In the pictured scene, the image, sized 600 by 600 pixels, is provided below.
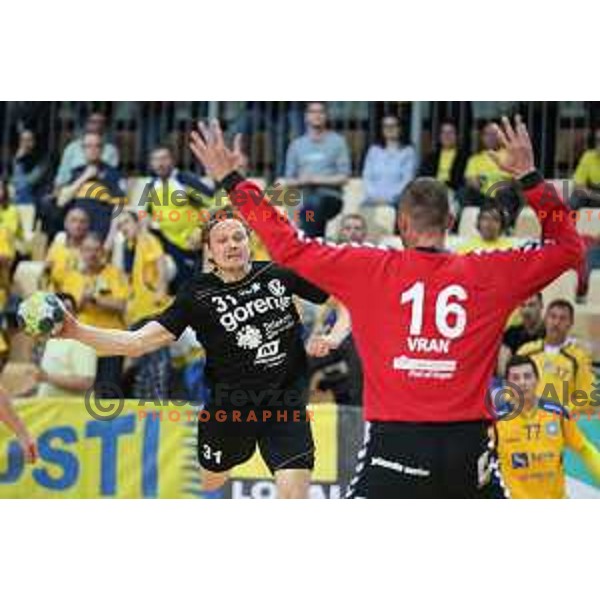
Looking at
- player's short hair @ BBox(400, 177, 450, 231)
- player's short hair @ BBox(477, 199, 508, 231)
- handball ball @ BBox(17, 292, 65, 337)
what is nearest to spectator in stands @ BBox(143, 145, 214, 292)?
player's short hair @ BBox(477, 199, 508, 231)

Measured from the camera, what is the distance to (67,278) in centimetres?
1270

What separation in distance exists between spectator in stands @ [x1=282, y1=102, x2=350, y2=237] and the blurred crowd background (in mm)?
14

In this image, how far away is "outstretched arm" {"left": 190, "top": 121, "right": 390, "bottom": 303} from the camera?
19.9ft

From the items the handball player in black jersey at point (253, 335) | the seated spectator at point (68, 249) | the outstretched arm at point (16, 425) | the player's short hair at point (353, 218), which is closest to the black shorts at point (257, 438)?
the handball player in black jersey at point (253, 335)

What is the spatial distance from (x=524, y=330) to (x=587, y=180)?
93.8 inches

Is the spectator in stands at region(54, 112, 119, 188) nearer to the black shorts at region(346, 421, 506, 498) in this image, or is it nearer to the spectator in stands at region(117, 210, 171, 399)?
the spectator in stands at region(117, 210, 171, 399)

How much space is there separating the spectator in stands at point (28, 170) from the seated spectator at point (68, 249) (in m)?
1.60

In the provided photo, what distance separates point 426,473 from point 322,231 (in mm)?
7584

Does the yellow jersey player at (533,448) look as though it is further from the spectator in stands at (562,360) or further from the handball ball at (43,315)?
the handball ball at (43,315)

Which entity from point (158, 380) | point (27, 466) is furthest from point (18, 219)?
point (27, 466)

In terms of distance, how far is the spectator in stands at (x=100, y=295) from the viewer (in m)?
12.0

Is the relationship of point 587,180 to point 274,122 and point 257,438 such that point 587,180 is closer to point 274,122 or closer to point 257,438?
point 274,122

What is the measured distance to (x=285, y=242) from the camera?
6.08 metres

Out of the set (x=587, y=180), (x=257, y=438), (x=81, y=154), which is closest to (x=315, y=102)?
(x=81, y=154)
